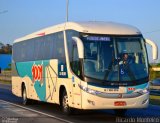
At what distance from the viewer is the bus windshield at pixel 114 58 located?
15.4m

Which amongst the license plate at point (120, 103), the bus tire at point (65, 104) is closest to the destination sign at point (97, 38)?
the license plate at point (120, 103)

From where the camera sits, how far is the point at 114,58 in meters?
15.6

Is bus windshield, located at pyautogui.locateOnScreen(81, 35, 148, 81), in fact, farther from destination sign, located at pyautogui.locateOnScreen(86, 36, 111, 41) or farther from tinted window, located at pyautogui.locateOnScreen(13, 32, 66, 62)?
tinted window, located at pyautogui.locateOnScreen(13, 32, 66, 62)

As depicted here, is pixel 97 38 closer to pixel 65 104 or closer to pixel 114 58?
pixel 114 58

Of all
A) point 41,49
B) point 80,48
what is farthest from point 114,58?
point 41,49

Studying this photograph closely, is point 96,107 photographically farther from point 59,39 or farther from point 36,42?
point 36,42

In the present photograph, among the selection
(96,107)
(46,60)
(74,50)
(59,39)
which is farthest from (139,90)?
(46,60)

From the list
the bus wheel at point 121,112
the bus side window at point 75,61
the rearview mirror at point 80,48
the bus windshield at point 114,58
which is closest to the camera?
the rearview mirror at point 80,48

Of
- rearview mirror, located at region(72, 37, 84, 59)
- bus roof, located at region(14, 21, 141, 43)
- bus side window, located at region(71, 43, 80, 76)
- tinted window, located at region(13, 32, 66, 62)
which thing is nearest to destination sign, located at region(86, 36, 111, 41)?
bus roof, located at region(14, 21, 141, 43)

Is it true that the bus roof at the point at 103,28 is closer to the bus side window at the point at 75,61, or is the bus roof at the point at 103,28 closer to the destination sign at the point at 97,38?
the destination sign at the point at 97,38

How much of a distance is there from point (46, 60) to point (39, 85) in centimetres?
166

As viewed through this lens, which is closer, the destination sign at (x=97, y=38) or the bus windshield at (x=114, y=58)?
the bus windshield at (x=114, y=58)

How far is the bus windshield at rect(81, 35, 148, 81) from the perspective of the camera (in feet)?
50.4

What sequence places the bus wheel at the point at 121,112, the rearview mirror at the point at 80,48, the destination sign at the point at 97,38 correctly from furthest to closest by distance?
the bus wheel at the point at 121,112
the destination sign at the point at 97,38
the rearview mirror at the point at 80,48
